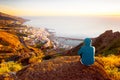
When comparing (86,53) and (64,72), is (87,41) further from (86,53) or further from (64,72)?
(64,72)

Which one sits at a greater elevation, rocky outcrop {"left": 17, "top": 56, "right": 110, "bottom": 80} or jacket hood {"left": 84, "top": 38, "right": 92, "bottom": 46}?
jacket hood {"left": 84, "top": 38, "right": 92, "bottom": 46}

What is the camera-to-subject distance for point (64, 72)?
43.8 feet

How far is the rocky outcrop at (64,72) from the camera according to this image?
13.1 meters

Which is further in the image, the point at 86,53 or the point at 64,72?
the point at 86,53

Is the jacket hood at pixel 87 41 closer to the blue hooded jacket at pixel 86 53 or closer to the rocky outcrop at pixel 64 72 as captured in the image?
the blue hooded jacket at pixel 86 53

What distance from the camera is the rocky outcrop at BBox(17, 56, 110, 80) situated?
42.9 feet

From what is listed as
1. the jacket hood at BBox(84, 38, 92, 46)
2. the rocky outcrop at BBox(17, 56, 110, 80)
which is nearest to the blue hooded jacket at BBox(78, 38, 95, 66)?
the jacket hood at BBox(84, 38, 92, 46)

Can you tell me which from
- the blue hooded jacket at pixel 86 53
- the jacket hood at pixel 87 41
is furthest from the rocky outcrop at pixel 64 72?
the jacket hood at pixel 87 41

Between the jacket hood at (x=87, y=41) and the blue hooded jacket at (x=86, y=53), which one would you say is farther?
the blue hooded jacket at (x=86, y=53)

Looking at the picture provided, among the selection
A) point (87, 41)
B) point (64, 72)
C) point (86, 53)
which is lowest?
point (64, 72)

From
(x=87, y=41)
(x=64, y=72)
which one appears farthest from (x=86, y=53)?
(x=64, y=72)

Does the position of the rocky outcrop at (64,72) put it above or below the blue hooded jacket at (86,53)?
below

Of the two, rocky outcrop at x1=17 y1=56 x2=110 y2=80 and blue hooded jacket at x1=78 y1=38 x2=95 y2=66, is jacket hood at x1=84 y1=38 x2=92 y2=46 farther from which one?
rocky outcrop at x1=17 y1=56 x2=110 y2=80

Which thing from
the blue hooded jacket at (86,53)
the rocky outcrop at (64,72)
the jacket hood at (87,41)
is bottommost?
the rocky outcrop at (64,72)
